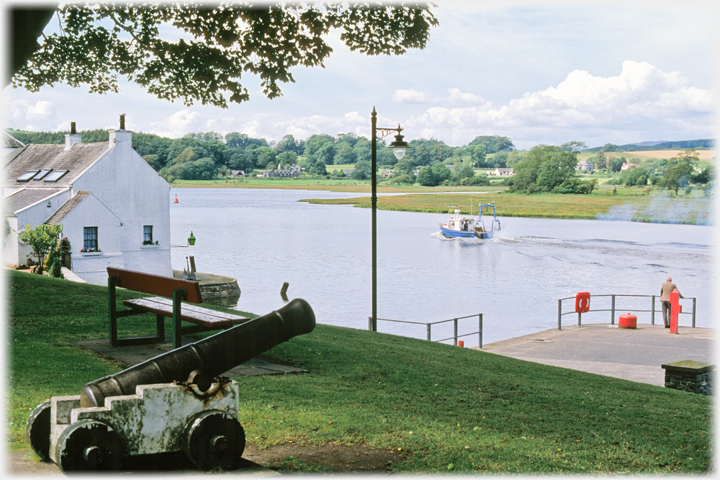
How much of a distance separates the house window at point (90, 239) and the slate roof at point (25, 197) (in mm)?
2822

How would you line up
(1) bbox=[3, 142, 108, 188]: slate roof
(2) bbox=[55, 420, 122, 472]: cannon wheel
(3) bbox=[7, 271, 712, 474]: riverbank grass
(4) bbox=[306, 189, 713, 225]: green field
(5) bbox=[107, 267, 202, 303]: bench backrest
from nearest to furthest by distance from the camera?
(2) bbox=[55, 420, 122, 472]: cannon wheel → (3) bbox=[7, 271, 712, 474]: riverbank grass → (5) bbox=[107, 267, 202, 303]: bench backrest → (1) bbox=[3, 142, 108, 188]: slate roof → (4) bbox=[306, 189, 713, 225]: green field

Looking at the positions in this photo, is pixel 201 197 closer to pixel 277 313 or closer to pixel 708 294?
pixel 708 294

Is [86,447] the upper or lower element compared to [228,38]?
lower

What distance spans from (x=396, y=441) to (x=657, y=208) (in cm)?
12994

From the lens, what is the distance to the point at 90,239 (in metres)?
38.1

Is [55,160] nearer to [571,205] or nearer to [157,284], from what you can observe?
[157,284]

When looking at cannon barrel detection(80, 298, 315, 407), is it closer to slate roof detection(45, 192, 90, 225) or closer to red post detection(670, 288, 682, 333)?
red post detection(670, 288, 682, 333)

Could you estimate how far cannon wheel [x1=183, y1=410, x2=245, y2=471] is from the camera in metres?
4.75

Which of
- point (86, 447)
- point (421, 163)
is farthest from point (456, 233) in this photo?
point (86, 447)

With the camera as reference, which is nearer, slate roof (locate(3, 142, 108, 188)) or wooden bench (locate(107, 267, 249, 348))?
wooden bench (locate(107, 267, 249, 348))

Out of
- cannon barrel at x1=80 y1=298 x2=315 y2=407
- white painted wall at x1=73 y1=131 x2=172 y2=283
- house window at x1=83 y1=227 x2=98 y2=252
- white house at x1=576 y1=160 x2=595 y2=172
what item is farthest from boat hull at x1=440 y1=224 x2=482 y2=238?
cannon barrel at x1=80 y1=298 x2=315 y2=407

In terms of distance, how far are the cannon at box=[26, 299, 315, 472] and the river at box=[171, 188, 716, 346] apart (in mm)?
24541

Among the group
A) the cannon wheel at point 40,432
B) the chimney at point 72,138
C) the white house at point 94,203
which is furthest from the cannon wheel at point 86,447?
the chimney at point 72,138

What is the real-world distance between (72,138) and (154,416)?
142 feet
